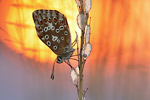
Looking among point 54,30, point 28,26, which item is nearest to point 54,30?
point 54,30

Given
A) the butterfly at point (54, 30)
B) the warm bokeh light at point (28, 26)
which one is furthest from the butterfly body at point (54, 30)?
the warm bokeh light at point (28, 26)

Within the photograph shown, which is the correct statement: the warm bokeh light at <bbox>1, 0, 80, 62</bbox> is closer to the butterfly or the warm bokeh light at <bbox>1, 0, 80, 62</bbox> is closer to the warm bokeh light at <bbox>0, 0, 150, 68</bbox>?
the warm bokeh light at <bbox>0, 0, 150, 68</bbox>

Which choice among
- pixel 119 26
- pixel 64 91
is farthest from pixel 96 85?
pixel 119 26

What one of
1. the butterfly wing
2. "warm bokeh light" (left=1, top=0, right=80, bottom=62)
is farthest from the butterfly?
"warm bokeh light" (left=1, top=0, right=80, bottom=62)

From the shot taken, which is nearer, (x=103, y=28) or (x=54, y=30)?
(x=54, y=30)

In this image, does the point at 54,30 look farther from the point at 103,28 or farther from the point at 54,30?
the point at 103,28

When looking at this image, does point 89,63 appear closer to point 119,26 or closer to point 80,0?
point 119,26

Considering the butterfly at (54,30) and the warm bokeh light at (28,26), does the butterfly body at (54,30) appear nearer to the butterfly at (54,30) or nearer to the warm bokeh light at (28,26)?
the butterfly at (54,30)
